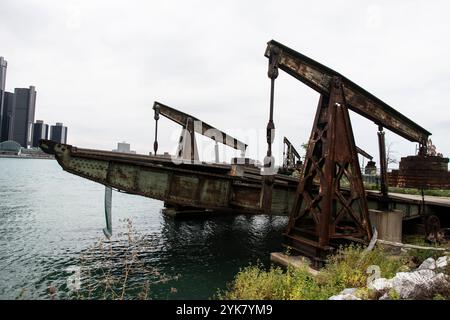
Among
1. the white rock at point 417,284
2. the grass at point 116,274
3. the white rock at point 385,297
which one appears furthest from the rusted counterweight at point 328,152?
the grass at point 116,274

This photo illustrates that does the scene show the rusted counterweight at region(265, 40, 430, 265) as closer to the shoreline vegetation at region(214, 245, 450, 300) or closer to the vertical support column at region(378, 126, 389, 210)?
the vertical support column at region(378, 126, 389, 210)

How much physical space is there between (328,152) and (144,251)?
8.32 m

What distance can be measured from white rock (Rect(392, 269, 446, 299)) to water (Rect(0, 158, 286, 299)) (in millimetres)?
4114

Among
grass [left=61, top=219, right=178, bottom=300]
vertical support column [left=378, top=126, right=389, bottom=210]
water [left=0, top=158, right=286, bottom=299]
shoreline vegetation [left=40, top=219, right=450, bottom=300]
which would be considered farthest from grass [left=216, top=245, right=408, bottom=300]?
vertical support column [left=378, top=126, right=389, bottom=210]

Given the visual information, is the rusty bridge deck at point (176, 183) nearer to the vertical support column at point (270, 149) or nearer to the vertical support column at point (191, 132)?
the vertical support column at point (270, 149)

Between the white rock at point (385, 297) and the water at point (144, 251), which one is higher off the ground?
the white rock at point (385, 297)

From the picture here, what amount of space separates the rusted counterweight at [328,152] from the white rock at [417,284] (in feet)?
11.0

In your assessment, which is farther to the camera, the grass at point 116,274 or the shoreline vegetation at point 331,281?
the grass at point 116,274

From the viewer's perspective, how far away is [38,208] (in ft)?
77.0

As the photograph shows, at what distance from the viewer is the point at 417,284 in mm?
4695

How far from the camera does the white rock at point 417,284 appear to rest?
15.1ft

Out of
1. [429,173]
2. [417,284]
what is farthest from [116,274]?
[429,173]

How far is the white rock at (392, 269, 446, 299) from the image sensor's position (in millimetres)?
4609
